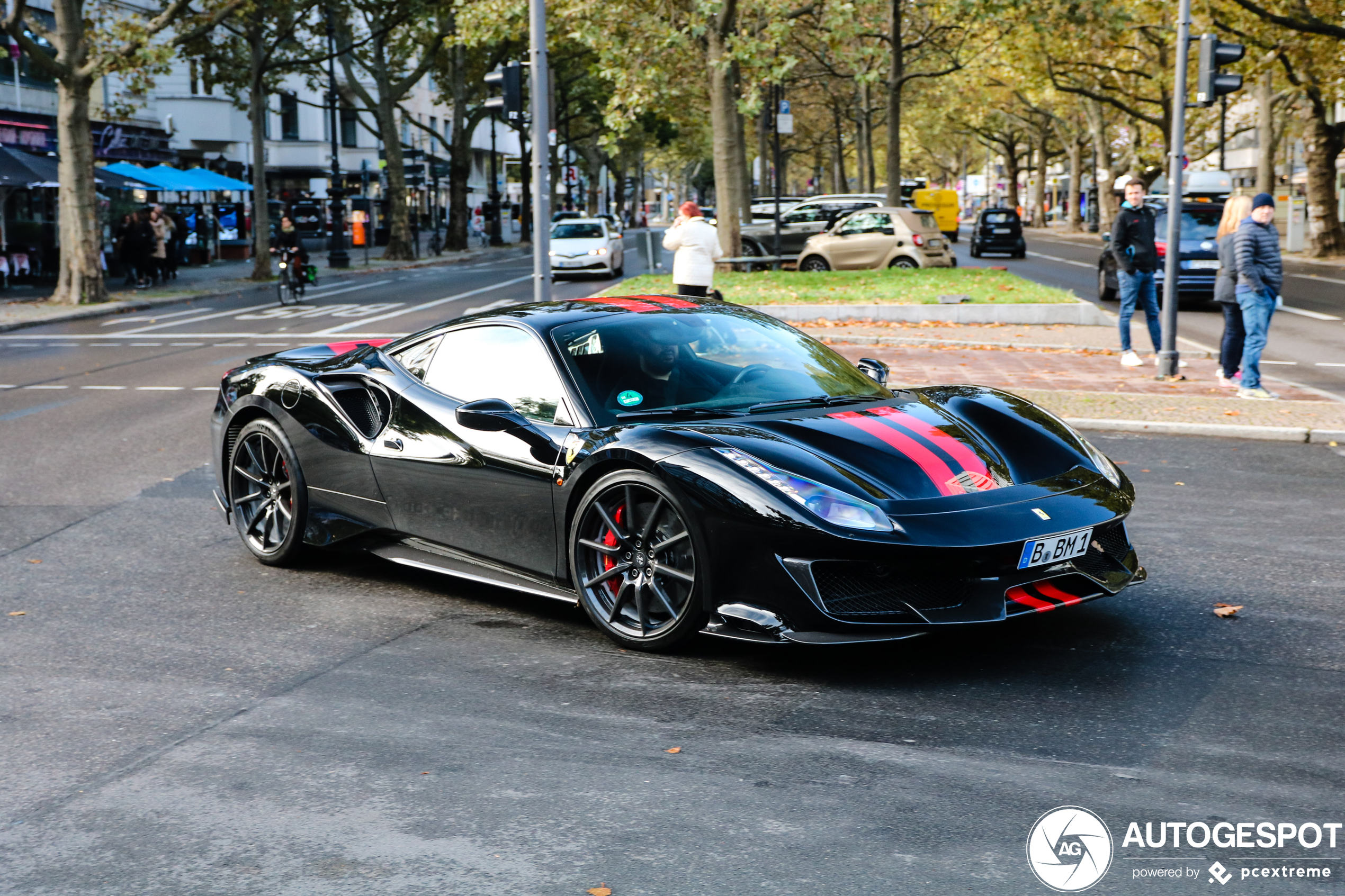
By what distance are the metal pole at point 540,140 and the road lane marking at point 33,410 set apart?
5573 mm

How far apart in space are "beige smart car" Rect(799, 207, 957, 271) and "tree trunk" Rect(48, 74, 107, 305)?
46.2 ft

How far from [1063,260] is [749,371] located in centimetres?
3777

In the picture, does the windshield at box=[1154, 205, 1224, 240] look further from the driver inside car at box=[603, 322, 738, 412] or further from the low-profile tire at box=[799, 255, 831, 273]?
the driver inside car at box=[603, 322, 738, 412]

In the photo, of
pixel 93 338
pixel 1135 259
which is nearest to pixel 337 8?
pixel 93 338

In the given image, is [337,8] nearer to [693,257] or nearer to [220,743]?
[693,257]

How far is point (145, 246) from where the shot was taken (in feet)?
108

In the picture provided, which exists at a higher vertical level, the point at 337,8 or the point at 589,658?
the point at 337,8

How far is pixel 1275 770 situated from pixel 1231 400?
8.44 metres

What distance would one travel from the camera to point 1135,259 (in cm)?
1412

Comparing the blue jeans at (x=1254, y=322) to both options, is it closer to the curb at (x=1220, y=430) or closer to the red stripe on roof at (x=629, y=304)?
the curb at (x=1220, y=430)

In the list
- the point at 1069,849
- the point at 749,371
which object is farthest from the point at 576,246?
the point at 1069,849

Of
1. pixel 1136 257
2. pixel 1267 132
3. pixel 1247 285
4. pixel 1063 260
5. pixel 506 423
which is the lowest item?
pixel 506 423

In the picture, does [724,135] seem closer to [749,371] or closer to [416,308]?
[416,308]

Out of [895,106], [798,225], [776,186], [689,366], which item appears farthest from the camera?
[895,106]
